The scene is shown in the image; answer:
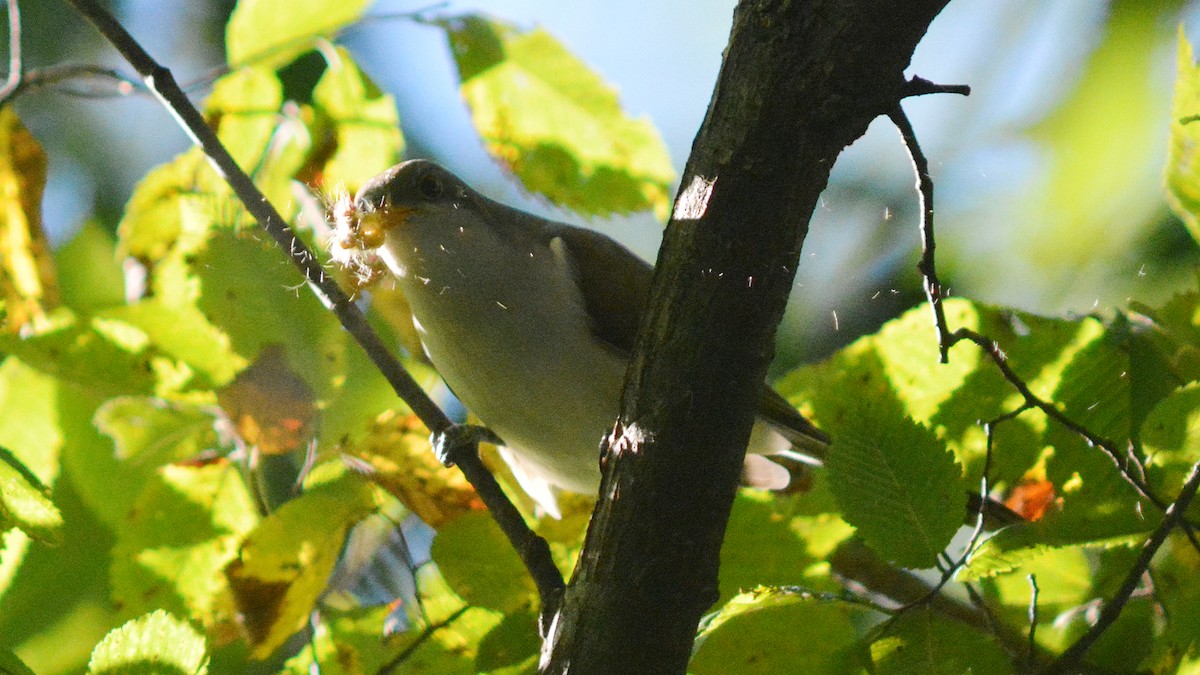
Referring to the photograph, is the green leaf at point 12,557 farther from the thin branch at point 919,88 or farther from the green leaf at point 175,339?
the thin branch at point 919,88

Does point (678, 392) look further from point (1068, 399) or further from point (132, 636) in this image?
point (132, 636)

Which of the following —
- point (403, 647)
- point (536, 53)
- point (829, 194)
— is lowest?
point (403, 647)

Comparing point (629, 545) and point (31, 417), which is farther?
point (31, 417)

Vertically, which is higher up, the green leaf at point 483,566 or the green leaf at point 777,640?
the green leaf at point 483,566

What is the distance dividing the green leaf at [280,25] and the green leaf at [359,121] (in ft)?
0.28

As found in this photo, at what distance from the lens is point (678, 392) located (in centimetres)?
161

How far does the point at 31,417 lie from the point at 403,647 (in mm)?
1140

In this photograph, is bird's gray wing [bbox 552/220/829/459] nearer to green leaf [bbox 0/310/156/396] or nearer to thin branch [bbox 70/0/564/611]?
thin branch [bbox 70/0/564/611]

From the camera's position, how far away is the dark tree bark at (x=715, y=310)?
151 cm

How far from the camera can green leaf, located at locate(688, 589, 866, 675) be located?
71.4 inches

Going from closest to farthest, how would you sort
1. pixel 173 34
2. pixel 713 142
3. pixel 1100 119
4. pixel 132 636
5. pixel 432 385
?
pixel 713 142
pixel 132 636
pixel 432 385
pixel 1100 119
pixel 173 34

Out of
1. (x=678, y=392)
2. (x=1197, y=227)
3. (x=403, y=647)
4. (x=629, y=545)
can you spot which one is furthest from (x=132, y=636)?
(x=1197, y=227)

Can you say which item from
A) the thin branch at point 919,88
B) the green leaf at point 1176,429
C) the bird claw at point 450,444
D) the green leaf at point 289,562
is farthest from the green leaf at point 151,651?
the green leaf at point 1176,429

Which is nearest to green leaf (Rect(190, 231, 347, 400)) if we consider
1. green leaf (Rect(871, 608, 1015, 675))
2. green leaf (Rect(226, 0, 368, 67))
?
green leaf (Rect(226, 0, 368, 67))
